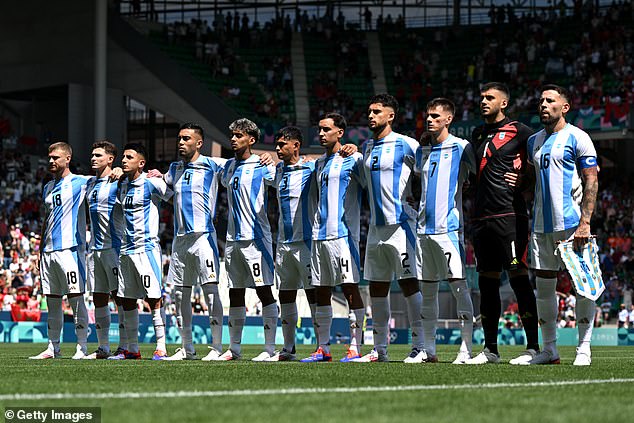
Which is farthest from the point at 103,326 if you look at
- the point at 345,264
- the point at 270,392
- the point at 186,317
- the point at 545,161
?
the point at 270,392

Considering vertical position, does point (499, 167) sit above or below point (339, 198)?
above

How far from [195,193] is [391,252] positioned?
105 inches

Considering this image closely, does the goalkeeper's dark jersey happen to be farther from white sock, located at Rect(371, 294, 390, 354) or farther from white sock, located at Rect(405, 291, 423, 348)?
white sock, located at Rect(371, 294, 390, 354)

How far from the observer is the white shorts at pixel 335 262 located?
36.2 ft

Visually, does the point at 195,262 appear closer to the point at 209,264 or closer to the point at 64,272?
the point at 209,264

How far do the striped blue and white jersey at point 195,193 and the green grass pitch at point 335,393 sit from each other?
3174 mm

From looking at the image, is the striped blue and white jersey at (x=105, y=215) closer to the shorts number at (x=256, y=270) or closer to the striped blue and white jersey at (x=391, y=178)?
the shorts number at (x=256, y=270)

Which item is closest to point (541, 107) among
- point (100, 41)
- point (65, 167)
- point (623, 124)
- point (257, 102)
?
point (65, 167)

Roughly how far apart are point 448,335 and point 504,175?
722 inches

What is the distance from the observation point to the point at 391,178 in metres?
10.7

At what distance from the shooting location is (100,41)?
36.9m

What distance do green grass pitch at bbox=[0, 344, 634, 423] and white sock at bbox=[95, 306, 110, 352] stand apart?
3530 millimetres

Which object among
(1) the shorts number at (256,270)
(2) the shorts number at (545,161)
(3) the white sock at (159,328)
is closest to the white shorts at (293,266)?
(1) the shorts number at (256,270)

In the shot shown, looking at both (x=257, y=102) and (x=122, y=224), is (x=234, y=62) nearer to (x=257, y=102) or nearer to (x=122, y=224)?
(x=257, y=102)
